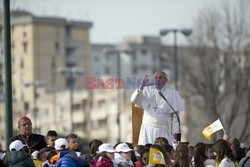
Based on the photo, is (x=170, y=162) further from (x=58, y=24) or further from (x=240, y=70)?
(x=58, y=24)

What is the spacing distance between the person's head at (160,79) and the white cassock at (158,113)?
120 millimetres

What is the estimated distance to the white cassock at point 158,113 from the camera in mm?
20719

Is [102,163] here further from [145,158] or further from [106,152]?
[145,158]

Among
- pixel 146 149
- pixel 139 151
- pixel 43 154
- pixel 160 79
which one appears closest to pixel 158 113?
pixel 160 79

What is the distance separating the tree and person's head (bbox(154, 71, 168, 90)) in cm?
2856

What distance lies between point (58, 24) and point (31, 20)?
27.9ft

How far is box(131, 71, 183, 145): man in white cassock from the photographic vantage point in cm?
2069

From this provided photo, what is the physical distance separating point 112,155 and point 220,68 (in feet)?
129

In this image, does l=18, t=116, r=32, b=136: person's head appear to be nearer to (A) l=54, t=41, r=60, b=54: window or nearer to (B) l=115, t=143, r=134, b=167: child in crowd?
(B) l=115, t=143, r=134, b=167: child in crowd

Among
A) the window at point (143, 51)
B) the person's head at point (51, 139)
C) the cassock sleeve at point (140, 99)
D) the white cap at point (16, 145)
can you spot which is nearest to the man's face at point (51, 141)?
the person's head at point (51, 139)

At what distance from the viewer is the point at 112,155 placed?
54.6 ft

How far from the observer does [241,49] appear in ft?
175

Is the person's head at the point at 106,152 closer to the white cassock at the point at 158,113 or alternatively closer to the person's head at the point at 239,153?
the person's head at the point at 239,153

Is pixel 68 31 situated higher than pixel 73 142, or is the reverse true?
pixel 68 31
